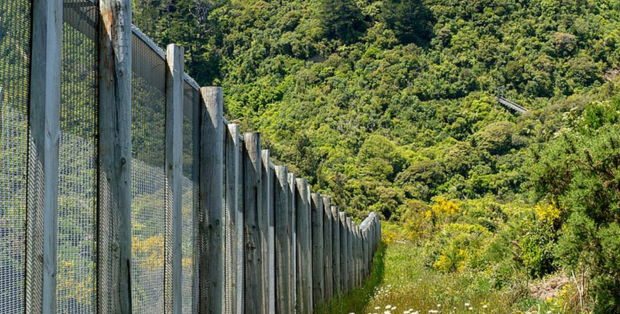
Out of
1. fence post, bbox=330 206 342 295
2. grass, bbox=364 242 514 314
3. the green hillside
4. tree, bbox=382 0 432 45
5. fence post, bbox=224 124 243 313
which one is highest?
tree, bbox=382 0 432 45

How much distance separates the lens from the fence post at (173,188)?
4152 millimetres

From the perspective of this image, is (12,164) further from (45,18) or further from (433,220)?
(433,220)

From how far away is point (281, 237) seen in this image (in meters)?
7.73

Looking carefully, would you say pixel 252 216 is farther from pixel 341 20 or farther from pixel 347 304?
pixel 341 20

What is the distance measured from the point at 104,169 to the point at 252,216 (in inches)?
118

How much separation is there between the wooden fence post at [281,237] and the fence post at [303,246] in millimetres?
1188

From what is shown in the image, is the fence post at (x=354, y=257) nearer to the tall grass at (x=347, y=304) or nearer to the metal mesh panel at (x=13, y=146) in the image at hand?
the tall grass at (x=347, y=304)

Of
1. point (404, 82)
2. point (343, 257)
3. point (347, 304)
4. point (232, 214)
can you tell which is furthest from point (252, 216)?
point (404, 82)

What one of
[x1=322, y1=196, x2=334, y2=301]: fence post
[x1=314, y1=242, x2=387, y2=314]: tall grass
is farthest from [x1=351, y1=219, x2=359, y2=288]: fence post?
[x1=322, y1=196, x2=334, y2=301]: fence post

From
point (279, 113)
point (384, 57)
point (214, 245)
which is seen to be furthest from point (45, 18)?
point (384, 57)

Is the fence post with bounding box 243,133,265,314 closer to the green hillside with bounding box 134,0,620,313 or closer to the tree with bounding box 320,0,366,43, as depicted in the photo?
the green hillside with bounding box 134,0,620,313

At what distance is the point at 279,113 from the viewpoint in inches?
3063

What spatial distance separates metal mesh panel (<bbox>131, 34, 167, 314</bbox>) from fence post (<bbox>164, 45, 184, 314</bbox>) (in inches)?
1.6

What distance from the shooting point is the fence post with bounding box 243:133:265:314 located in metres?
6.22
